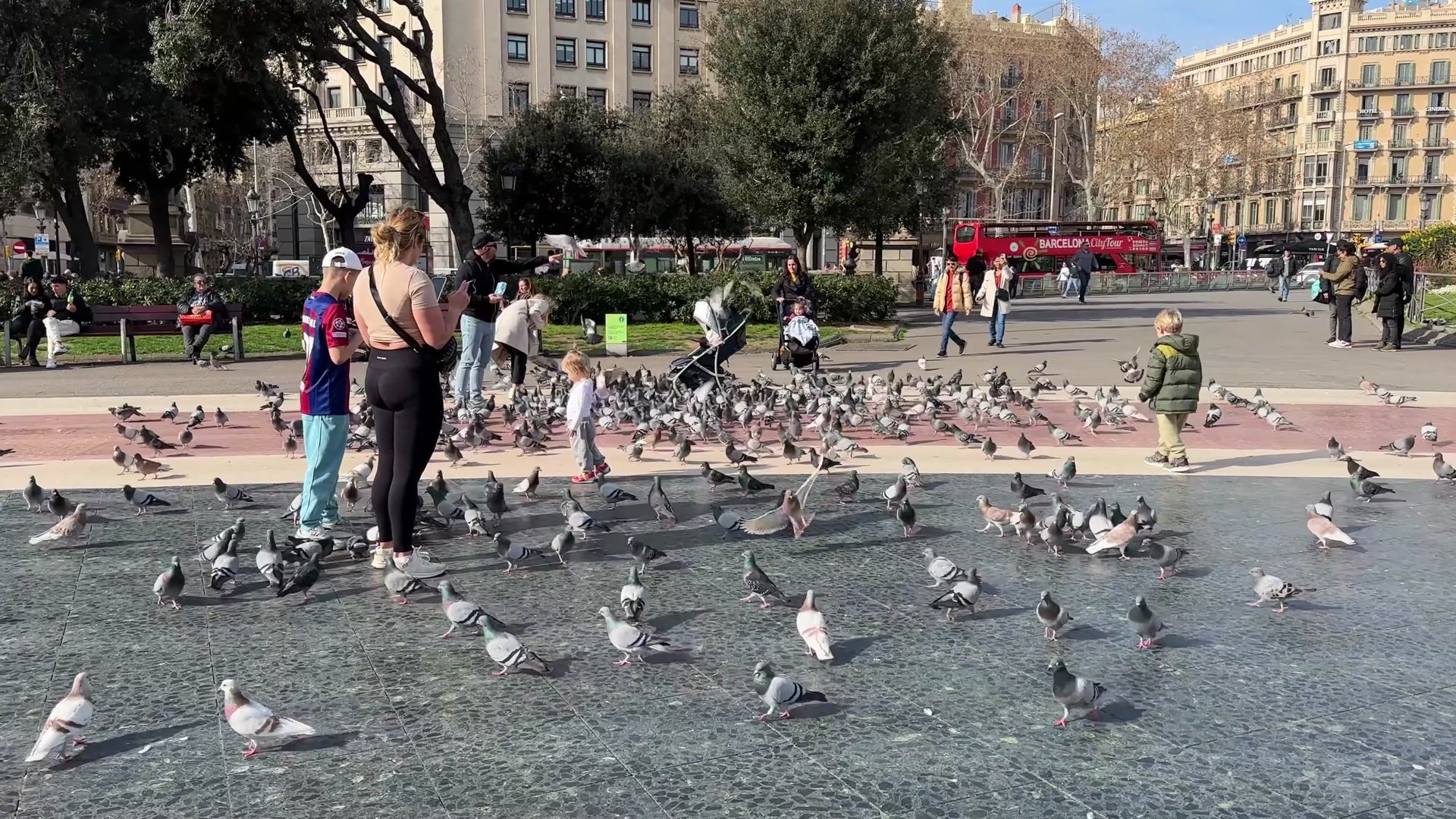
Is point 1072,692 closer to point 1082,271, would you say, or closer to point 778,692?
point 778,692

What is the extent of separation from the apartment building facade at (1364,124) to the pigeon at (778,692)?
94.7 metres

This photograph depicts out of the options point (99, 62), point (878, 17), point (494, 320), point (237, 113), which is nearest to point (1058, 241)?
point (878, 17)

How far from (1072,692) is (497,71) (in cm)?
5908

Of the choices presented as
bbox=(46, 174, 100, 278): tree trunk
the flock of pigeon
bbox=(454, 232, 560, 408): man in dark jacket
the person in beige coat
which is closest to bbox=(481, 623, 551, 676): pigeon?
the flock of pigeon

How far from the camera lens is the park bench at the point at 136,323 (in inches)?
683

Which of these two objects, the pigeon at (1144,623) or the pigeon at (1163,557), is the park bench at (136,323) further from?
the pigeon at (1144,623)

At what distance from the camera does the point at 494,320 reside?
11.3m

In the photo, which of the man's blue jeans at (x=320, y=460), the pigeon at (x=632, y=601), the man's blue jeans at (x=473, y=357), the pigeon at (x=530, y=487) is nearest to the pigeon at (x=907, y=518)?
the pigeon at (x=632, y=601)

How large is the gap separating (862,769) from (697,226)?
39.5 meters

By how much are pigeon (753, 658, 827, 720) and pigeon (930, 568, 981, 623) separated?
1260 mm

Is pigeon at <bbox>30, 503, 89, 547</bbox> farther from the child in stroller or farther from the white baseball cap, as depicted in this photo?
the child in stroller

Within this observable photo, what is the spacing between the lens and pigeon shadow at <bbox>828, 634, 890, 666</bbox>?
4590 mm

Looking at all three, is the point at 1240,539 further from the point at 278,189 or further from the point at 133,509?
the point at 278,189

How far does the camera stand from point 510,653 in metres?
4.29
